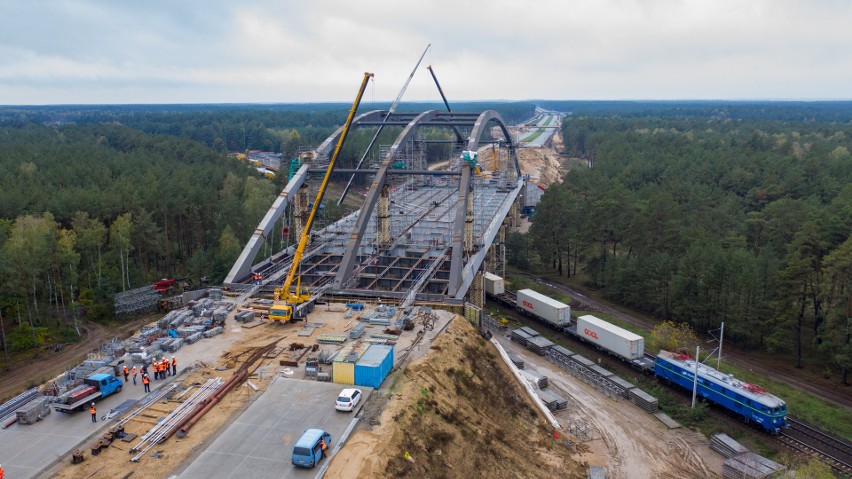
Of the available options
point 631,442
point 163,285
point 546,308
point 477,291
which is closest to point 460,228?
point 477,291

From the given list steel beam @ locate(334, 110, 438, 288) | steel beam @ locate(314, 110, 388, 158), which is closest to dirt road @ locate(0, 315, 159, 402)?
steel beam @ locate(334, 110, 438, 288)

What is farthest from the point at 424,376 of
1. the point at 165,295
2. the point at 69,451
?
the point at 165,295

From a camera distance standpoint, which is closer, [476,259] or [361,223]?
[361,223]

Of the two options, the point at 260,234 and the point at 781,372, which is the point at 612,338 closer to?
the point at 781,372

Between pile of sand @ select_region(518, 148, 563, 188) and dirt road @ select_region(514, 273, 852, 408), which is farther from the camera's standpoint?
pile of sand @ select_region(518, 148, 563, 188)

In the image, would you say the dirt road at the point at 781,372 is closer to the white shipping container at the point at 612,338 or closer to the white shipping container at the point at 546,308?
the white shipping container at the point at 546,308

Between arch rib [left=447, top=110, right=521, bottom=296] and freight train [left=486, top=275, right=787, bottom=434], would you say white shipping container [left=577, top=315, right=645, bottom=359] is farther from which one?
arch rib [left=447, top=110, right=521, bottom=296]

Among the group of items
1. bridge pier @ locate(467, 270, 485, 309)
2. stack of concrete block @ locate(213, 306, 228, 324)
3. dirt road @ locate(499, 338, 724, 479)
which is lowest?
dirt road @ locate(499, 338, 724, 479)
